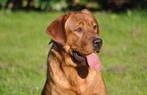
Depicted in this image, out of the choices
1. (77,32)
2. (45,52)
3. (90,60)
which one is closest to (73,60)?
(90,60)

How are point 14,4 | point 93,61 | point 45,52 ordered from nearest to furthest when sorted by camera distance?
point 93,61 < point 45,52 < point 14,4

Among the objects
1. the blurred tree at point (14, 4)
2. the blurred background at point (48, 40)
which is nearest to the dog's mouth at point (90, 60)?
the blurred background at point (48, 40)

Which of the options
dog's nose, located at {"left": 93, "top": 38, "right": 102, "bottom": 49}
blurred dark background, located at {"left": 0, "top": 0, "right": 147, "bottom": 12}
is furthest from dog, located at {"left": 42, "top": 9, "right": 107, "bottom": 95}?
blurred dark background, located at {"left": 0, "top": 0, "right": 147, "bottom": 12}

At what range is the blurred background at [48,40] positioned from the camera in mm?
11008

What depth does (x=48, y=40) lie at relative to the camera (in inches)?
617

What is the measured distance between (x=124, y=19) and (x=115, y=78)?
6784 mm

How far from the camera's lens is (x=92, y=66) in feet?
26.2

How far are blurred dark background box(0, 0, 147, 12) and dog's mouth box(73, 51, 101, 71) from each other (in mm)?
11103

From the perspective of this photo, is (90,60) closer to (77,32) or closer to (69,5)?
(77,32)

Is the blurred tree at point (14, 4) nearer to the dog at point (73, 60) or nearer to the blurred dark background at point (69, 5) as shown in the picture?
the blurred dark background at point (69, 5)

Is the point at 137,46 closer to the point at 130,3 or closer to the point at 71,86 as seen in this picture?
the point at 130,3

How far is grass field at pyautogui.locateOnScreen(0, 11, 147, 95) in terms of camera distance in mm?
10819

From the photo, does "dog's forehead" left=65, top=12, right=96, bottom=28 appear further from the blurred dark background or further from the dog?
the blurred dark background

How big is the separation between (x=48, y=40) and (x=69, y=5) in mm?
4915
